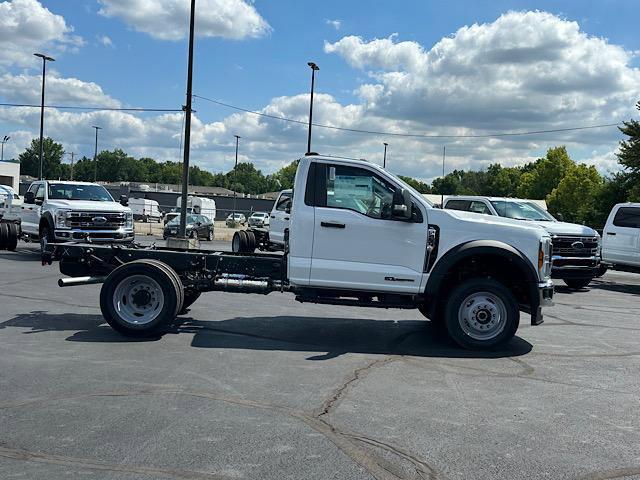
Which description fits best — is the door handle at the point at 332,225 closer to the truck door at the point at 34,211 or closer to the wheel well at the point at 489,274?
the wheel well at the point at 489,274

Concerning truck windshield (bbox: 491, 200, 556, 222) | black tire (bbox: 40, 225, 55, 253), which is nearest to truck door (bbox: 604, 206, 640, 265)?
truck windshield (bbox: 491, 200, 556, 222)

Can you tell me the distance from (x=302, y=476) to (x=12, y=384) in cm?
334

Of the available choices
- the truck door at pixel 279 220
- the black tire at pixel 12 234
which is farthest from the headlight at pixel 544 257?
the black tire at pixel 12 234

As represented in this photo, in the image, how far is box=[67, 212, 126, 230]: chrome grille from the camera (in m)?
17.0

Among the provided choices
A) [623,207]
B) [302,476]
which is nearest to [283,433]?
[302,476]

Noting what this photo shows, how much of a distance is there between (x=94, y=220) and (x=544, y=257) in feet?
41.5

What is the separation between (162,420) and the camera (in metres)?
5.12

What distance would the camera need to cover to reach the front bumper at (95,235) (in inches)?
662

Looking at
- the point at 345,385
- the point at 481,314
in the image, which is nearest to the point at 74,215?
the point at 481,314

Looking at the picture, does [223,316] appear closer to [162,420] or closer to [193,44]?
[162,420]

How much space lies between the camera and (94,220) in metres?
17.2

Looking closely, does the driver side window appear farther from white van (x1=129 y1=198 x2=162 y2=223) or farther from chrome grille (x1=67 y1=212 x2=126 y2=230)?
white van (x1=129 y1=198 x2=162 y2=223)

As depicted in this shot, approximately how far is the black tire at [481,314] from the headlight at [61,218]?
1210cm

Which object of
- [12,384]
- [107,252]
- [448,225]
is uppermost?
[448,225]
